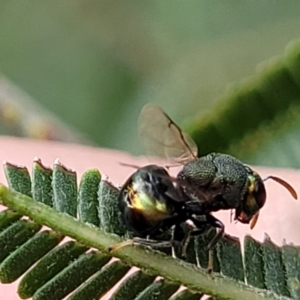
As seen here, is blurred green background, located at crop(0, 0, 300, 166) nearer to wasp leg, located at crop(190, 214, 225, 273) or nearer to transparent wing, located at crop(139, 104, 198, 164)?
transparent wing, located at crop(139, 104, 198, 164)

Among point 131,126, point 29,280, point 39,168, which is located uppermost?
point 39,168

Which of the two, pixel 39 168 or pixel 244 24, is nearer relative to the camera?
pixel 39 168

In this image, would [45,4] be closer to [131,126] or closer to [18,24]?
[18,24]

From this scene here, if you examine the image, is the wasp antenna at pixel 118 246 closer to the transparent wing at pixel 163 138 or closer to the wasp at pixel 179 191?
the wasp at pixel 179 191

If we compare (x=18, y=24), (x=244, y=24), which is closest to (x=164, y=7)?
(x=244, y=24)

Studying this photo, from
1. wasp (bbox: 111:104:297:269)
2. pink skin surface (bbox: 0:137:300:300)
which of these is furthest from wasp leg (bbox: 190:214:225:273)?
pink skin surface (bbox: 0:137:300:300)

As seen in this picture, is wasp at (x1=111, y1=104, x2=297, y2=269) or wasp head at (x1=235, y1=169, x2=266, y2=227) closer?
wasp at (x1=111, y1=104, x2=297, y2=269)

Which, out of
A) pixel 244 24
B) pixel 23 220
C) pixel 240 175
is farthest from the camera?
pixel 244 24
